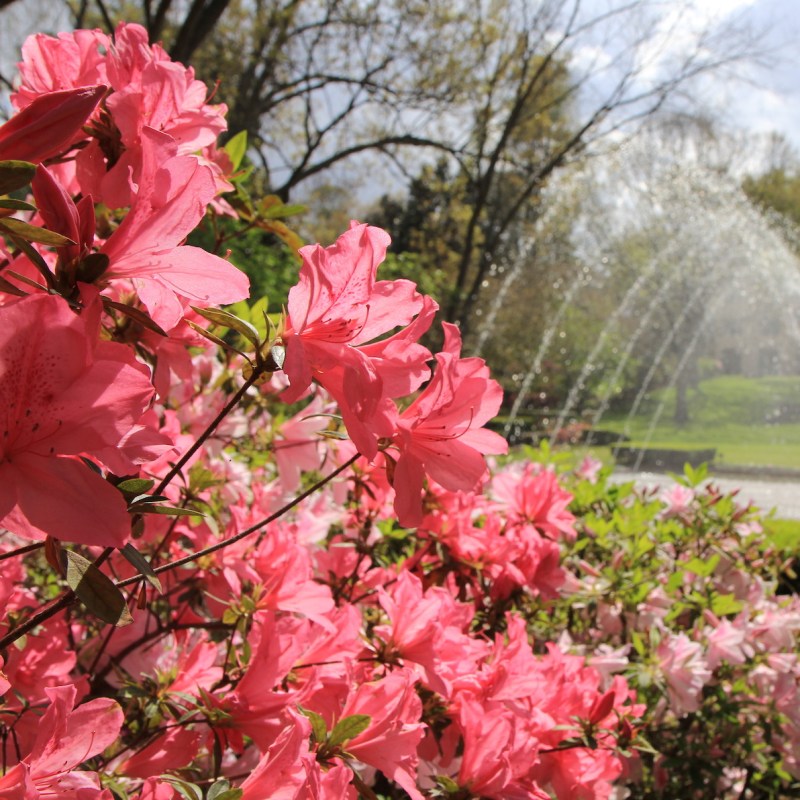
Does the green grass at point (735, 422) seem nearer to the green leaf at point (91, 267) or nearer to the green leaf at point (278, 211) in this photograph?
the green leaf at point (278, 211)

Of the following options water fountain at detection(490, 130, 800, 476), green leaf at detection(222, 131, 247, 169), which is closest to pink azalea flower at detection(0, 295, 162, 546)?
green leaf at detection(222, 131, 247, 169)

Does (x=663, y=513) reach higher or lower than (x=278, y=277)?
lower

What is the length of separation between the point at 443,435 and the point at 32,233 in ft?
1.03

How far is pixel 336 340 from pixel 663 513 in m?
1.97

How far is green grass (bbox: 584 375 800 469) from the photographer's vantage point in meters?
11.6

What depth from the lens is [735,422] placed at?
51.2ft

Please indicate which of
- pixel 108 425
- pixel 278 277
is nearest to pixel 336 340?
pixel 108 425

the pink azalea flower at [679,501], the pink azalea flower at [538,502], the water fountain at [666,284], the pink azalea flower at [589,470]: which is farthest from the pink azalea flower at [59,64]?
A: the water fountain at [666,284]

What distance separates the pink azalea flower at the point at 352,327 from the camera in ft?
1.75

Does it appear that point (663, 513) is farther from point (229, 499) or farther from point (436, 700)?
point (436, 700)

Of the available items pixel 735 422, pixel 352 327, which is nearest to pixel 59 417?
pixel 352 327

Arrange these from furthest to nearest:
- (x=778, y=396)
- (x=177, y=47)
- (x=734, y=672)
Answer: (x=778, y=396) → (x=177, y=47) → (x=734, y=672)

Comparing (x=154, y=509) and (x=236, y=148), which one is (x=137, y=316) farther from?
(x=236, y=148)

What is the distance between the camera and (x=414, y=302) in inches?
22.9
